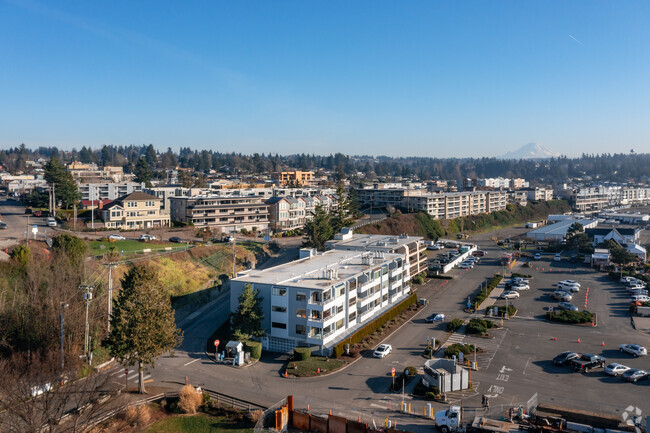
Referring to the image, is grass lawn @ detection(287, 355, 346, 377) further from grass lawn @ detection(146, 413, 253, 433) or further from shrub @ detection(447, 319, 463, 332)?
shrub @ detection(447, 319, 463, 332)

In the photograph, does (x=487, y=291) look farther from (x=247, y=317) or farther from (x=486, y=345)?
(x=247, y=317)

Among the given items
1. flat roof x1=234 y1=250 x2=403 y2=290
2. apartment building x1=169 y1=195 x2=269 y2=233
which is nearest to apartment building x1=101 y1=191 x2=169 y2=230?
apartment building x1=169 y1=195 x2=269 y2=233

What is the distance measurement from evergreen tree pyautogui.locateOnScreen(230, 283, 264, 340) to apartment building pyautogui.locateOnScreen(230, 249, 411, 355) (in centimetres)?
85

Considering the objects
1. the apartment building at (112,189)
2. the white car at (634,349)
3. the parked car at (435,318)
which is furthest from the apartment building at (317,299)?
the apartment building at (112,189)

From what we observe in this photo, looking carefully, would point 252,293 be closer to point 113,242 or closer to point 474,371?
point 474,371

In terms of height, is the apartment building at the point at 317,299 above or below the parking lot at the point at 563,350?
above

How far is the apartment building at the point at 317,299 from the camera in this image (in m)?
28.3

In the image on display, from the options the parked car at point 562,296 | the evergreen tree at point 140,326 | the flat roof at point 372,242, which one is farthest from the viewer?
the flat roof at point 372,242

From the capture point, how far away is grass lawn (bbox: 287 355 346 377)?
25516mm

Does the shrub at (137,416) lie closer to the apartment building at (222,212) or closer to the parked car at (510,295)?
the parked car at (510,295)

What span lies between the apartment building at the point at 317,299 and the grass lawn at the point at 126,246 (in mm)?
14566

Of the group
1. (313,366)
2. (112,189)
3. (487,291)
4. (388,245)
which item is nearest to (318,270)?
(313,366)

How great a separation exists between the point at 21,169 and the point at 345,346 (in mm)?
140793

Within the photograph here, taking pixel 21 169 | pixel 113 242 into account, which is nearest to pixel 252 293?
pixel 113 242
